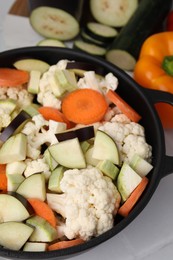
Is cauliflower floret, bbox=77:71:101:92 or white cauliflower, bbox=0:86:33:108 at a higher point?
cauliflower floret, bbox=77:71:101:92

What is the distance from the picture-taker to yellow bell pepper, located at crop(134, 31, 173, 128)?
1551 mm

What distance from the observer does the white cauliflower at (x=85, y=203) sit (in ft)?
3.74

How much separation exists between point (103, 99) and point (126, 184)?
0.30 m

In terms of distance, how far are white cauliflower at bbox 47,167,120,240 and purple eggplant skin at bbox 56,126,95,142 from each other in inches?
4.4

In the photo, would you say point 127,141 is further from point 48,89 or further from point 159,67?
point 159,67

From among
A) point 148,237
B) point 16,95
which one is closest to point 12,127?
point 16,95

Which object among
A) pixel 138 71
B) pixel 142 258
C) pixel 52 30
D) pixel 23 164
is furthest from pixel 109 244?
pixel 52 30

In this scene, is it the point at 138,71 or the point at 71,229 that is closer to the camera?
the point at 71,229

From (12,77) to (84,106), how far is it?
245 mm

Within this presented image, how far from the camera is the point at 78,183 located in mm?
1161

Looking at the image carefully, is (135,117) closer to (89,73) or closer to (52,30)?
(89,73)

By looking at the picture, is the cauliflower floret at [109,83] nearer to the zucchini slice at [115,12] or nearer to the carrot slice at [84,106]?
the carrot slice at [84,106]

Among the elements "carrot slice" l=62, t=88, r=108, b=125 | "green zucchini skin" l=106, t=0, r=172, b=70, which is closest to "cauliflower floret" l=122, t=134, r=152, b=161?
"carrot slice" l=62, t=88, r=108, b=125

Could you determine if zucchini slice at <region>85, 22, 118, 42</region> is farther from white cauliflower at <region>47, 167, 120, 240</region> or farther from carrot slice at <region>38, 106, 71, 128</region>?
white cauliflower at <region>47, 167, 120, 240</region>
